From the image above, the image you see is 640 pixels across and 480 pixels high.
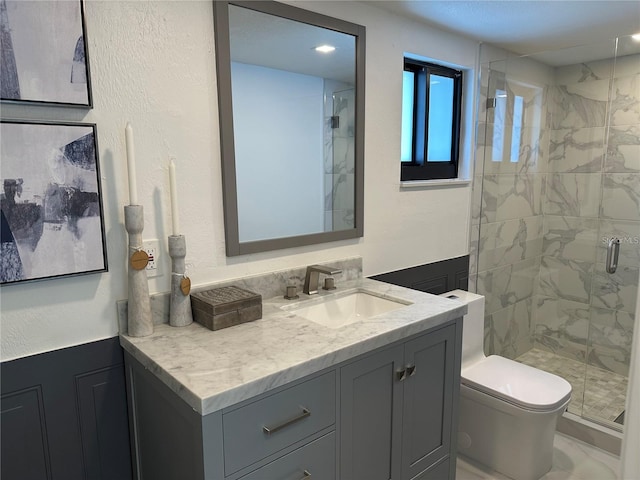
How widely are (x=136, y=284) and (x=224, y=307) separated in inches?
10.9

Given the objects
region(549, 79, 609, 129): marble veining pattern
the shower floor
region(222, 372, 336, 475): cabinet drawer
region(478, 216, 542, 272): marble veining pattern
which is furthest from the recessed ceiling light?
the shower floor

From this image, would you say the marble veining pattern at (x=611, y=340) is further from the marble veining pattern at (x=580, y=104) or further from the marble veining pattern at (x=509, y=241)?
the marble veining pattern at (x=580, y=104)

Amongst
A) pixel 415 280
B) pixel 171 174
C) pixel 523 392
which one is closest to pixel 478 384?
pixel 523 392

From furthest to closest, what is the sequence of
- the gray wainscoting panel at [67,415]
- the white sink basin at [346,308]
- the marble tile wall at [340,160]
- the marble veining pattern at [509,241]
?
the marble veining pattern at [509,241] < the marble tile wall at [340,160] < the white sink basin at [346,308] < the gray wainscoting panel at [67,415]

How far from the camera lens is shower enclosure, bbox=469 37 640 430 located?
96.7 inches

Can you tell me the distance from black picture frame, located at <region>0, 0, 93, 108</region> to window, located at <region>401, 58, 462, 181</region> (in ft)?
5.04

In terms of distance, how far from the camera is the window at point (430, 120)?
2383 millimetres

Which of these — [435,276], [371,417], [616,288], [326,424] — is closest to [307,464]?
[326,424]

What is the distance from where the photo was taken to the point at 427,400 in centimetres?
169

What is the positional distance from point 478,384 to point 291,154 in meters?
1.40

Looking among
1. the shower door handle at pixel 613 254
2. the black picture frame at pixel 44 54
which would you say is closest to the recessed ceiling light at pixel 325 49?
the black picture frame at pixel 44 54

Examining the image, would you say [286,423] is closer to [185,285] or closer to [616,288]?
[185,285]

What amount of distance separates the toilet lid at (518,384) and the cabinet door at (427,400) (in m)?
0.41

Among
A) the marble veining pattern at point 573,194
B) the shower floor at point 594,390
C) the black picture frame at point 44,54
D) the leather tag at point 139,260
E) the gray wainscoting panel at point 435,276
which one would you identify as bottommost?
the shower floor at point 594,390
